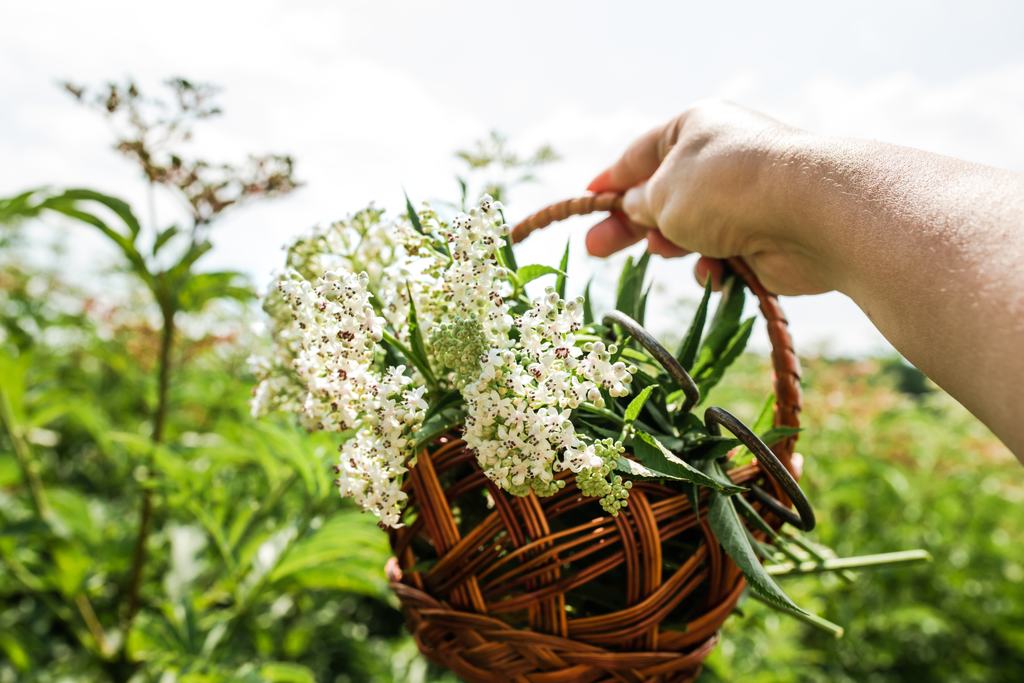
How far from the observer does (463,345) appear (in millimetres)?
524

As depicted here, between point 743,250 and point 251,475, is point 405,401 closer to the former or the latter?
point 743,250

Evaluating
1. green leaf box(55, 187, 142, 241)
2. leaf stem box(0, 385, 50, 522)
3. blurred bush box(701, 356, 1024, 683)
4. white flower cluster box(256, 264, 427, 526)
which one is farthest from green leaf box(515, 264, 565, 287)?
blurred bush box(701, 356, 1024, 683)

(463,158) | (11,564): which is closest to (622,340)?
(463,158)

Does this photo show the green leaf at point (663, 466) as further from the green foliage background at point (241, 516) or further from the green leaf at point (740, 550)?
the green foliage background at point (241, 516)

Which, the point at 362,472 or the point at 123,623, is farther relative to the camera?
the point at 123,623

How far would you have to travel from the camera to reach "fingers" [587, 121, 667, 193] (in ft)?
2.92

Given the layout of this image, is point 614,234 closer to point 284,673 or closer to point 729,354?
point 729,354

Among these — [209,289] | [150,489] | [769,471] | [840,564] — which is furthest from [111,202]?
[840,564]

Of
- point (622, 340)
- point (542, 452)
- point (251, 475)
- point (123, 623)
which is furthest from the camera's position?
point (251, 475)

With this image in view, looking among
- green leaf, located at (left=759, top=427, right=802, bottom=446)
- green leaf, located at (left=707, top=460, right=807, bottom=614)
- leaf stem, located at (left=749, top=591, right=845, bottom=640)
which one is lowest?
leaf stem, located at (left=749, top=591, right=845, bottom=640)

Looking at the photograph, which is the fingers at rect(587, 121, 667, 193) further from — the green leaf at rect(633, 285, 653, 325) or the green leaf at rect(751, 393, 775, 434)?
the green leaf at rect(751, 393, 775, 434)

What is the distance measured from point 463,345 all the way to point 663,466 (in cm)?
17

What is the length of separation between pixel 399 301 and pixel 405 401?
0.11 m

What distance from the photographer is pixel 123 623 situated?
115cm
